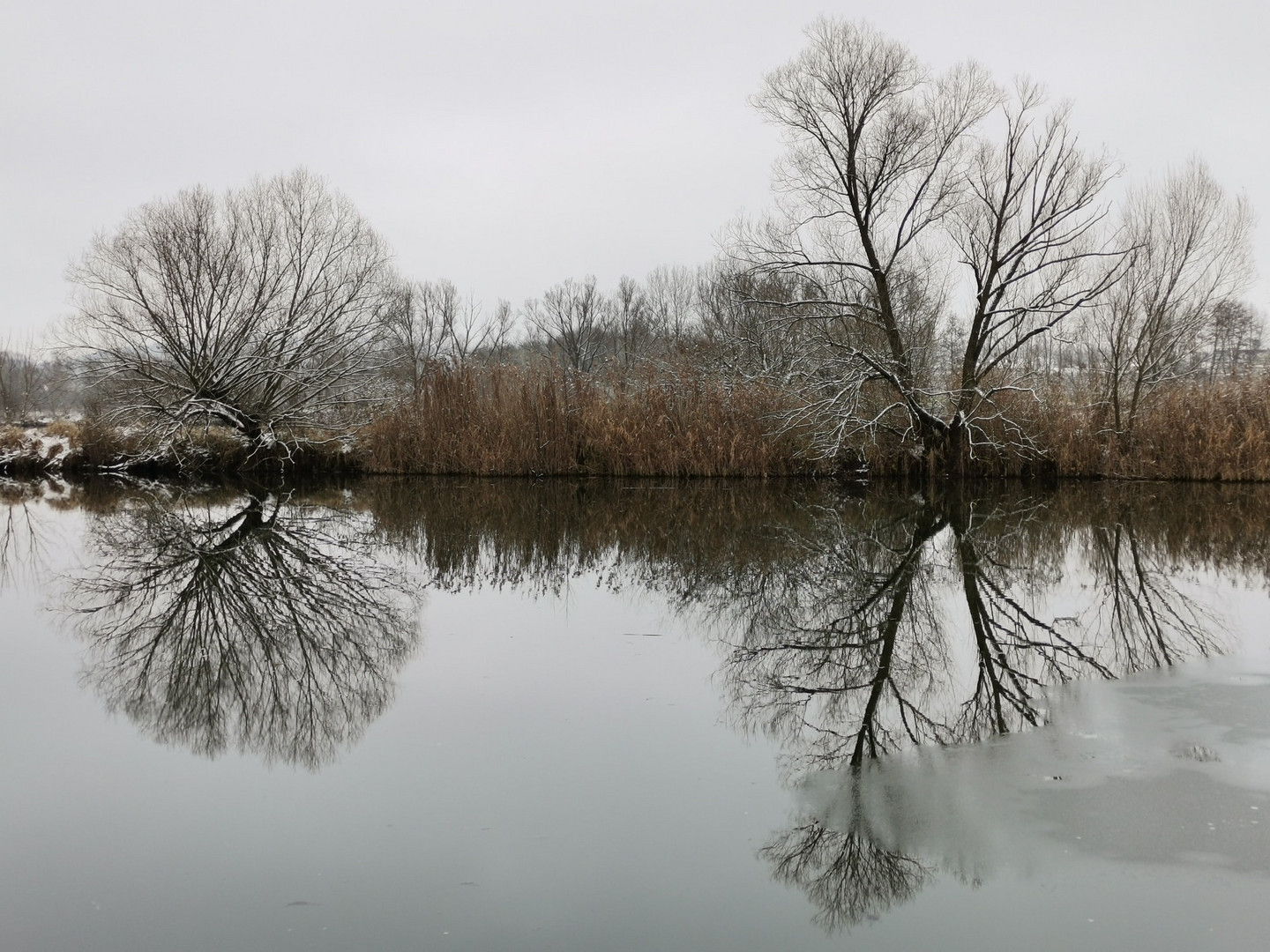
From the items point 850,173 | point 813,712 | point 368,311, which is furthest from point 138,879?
point 368,311

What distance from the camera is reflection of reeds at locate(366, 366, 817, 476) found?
702 inches

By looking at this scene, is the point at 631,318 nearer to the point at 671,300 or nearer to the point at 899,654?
the point at 671,300

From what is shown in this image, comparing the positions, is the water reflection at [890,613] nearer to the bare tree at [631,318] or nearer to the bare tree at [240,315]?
the bare tree at [240,315]

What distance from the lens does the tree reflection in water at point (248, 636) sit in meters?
4.18

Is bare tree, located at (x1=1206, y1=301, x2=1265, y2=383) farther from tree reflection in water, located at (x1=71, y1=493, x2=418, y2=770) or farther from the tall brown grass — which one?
tree reflection in water, located at (x1=71, y1=493, x2=418, y2=770)

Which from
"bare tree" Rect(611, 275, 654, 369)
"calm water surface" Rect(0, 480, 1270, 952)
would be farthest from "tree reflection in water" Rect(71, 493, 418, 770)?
"bare tree" Rect(611, 275, 654, 369)

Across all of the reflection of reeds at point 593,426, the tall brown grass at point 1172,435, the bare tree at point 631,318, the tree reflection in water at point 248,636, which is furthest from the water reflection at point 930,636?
the bare tree at point 631,318

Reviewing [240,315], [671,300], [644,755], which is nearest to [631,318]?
[671,300]

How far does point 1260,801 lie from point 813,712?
176 centimetres

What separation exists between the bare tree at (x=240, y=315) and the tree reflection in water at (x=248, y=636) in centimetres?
1180

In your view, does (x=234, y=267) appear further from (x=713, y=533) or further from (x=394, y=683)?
(x=394, y=683)

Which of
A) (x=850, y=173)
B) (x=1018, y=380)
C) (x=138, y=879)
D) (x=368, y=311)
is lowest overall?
(x=138, y=879)

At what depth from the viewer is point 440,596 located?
6953 millimetres

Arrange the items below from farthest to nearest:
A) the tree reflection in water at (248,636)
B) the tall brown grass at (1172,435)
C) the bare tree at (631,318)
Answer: the bare tree at (631,318) → the tall brown grass at (1172,435) → the tree reflection in water at (248,636)
